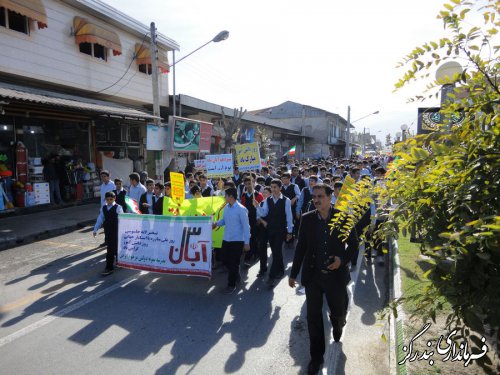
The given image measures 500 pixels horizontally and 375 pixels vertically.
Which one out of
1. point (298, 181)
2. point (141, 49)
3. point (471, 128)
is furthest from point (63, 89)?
point (471, 128)

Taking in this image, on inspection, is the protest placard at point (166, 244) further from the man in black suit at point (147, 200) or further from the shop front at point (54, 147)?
the shop front at point (54, 147)

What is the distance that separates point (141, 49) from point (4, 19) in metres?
6.86

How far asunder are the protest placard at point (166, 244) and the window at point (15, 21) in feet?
33.0

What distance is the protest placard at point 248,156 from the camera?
12.2 meters

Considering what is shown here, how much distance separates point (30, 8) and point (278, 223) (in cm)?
1162

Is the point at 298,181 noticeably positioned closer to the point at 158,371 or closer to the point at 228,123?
the point at 158,371

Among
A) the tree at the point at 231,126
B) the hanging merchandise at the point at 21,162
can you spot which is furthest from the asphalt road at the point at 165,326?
the tree at the point at 231,126

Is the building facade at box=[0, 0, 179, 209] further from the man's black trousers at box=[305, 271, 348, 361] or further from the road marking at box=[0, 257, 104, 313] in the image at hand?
the man's black trousers at box=[305, 271, 348, 361]

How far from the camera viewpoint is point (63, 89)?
1464cm

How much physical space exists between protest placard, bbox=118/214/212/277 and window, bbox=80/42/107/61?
39.0 ft

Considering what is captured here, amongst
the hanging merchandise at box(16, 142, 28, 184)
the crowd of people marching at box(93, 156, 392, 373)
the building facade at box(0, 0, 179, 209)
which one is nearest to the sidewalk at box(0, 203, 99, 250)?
the hanging merchandise at box(16, 142, 28, 184)

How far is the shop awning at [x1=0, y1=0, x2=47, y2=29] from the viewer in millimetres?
11117

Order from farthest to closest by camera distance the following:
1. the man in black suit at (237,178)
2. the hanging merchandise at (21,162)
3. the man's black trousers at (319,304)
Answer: the hanging merchandise at (21,162) < the man in black suit at (237,178) < the man's black trousers at (319,304)

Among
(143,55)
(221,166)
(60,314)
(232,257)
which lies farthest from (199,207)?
(143,55)
